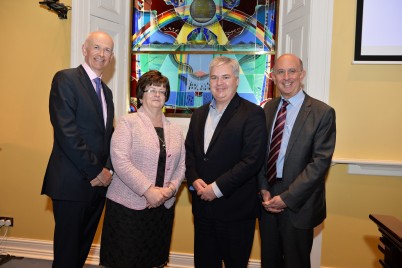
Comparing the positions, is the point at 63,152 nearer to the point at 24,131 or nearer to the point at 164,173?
the point at 164,173

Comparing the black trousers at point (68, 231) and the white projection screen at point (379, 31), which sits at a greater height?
the white projection screen at point (379, 31)

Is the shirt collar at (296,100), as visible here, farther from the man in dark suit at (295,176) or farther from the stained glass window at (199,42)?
the stained glass window at (199,42)

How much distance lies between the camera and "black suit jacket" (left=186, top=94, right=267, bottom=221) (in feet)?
6.12

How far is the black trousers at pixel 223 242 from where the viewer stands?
6.23 feet

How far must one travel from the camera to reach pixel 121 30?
3.14 metres

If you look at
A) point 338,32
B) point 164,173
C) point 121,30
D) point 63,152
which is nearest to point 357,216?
point 338,32

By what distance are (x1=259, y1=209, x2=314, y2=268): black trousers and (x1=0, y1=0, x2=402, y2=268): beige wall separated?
34.4 inches

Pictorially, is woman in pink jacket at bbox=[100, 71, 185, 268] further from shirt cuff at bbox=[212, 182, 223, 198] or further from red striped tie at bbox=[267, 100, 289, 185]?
red striped tie at bbox=[267, 100, 289, 185]

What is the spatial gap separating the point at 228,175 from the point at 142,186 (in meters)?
0.45

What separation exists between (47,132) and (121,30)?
1099 millimetres

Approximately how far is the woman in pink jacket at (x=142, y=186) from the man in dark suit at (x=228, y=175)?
0.18 m

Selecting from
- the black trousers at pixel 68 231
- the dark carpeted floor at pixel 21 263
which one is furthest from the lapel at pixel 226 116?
the dark carpeted floor at pixel 21 263

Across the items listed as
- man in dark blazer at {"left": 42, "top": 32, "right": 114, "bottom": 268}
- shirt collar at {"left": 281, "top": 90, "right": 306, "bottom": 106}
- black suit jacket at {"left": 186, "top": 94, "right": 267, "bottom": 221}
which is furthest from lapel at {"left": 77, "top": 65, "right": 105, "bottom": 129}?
shirt collar at {"left": 281, "top": 90, "right": 306, "bottom": 106}

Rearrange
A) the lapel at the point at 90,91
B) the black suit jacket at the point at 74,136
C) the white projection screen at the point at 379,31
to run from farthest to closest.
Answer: the white projection screen at the point at 379,31 < the lapel at the point at 90,91 < the black suit jacket at the point at 74,136
